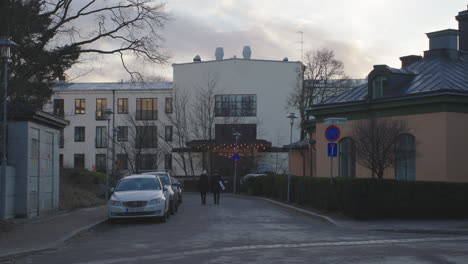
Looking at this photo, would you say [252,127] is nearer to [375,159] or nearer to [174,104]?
[174,104]

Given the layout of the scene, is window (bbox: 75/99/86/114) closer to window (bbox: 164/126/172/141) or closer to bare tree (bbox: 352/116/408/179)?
window (bbox: 164/126/172/141)

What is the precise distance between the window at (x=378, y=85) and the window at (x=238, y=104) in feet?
128

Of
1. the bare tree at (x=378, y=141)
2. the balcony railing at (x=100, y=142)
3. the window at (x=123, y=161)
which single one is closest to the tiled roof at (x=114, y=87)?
the balcony railing at (x=100, y=142)

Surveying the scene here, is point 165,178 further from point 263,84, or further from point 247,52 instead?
point 247,52

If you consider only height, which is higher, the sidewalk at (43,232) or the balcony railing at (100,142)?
the balcony railing at (100,142)

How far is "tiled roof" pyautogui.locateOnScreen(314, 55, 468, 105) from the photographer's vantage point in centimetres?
2644

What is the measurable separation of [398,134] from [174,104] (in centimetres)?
4345

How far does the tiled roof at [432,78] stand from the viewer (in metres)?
26.4

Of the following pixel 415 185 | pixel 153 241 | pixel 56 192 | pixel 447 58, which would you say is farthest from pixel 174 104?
pixel 153 241

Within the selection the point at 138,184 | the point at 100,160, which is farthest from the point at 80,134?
the point at 138,184

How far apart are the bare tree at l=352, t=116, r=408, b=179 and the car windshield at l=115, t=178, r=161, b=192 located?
900cm

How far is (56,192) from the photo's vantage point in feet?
77.1

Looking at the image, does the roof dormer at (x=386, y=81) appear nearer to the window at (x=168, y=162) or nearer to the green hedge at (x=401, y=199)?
the green hedge at (x=401, y=199)

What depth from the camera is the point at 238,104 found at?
70.4 meters
